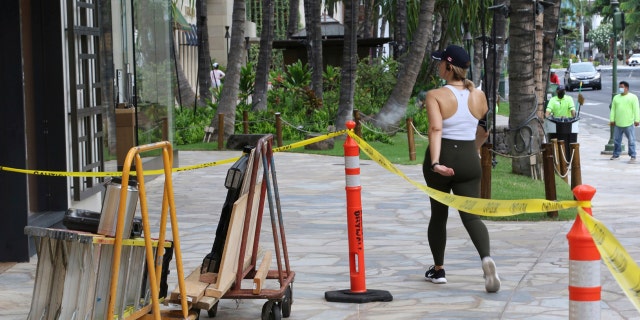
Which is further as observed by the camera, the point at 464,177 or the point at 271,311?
the point at 464,177

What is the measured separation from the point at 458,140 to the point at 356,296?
52.3 inches

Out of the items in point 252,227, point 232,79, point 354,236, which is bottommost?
point 354,236

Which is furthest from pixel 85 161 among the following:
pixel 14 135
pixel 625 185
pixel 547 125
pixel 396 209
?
pixel 547 125

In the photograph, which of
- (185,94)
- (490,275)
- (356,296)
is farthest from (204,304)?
(185,94)

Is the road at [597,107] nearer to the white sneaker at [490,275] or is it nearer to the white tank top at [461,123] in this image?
the white tank top at [461,123]

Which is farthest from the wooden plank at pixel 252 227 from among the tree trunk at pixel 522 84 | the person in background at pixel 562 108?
the person in background at pixel 562 108

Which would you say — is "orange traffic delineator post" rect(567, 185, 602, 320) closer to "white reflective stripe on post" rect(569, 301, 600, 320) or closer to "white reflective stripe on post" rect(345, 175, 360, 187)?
"white reflective stripe on post" rect(569, 301, 600, 320)

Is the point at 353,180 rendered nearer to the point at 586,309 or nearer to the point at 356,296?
the point at 356,296

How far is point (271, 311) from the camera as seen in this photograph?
7.38m

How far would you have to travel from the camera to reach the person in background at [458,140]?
8.41 meters

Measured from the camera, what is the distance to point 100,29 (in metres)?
12.6

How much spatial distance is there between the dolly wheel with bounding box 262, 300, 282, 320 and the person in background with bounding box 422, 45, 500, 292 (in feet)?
5.45

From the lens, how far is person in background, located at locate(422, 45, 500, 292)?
841 cm

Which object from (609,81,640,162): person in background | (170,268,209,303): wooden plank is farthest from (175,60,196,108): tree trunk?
(170,268,209,303): wooden plank
